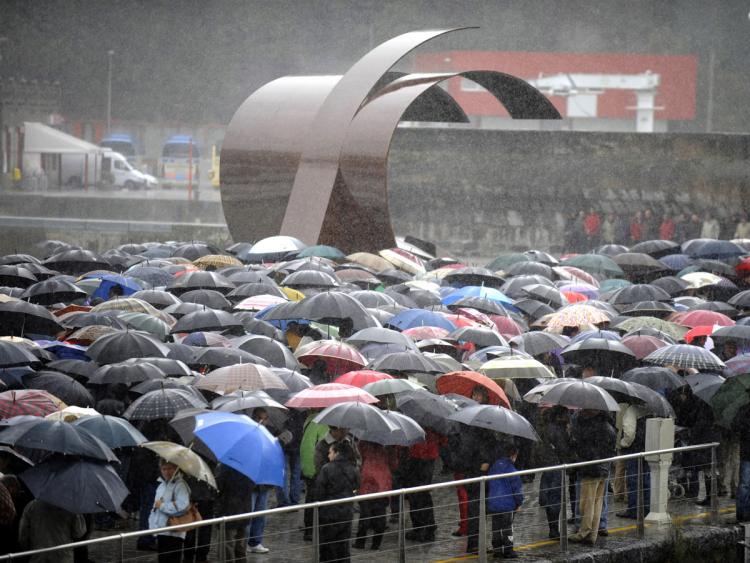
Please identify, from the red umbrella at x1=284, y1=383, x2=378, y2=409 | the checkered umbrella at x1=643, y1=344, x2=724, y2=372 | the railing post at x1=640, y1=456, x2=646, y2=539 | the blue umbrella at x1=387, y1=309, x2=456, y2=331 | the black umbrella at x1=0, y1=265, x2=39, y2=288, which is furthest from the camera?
the black umbrella at x1=0, y1=265, x2=39, y2=288

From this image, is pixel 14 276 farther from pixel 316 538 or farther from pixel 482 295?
pixel 316 538

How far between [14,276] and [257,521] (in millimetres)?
7730

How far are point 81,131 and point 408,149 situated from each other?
25.6 metres

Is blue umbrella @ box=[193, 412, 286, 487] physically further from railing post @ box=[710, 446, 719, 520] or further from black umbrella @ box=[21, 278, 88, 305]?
black umbrella @ box=[21, 278, 88, 305]

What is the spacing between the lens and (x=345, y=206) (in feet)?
71.9

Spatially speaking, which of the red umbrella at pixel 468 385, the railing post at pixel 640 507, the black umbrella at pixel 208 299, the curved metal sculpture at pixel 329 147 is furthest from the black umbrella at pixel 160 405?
the curved metal sculpture at pixel 329 147

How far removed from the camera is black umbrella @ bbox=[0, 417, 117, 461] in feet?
22.9

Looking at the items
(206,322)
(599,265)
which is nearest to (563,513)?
(206,322)

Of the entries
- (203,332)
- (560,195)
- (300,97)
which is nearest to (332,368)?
(203,332)

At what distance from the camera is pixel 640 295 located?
14.8 meters

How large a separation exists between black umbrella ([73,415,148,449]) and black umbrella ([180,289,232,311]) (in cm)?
492

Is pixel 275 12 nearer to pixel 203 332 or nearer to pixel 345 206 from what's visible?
pixel 345 206

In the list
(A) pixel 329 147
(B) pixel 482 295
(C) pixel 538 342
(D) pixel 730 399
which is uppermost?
(A) pixel 329 147

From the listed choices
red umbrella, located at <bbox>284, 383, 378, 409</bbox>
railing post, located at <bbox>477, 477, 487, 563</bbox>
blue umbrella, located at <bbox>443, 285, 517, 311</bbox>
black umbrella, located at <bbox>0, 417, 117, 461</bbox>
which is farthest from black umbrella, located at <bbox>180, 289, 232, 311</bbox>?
black umbrella, located at <bbox>0, 417, 117, 461</bbox>
